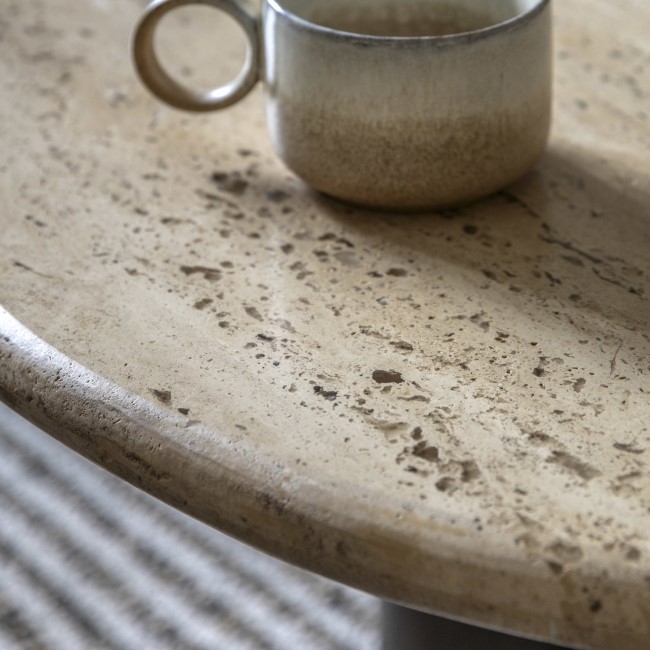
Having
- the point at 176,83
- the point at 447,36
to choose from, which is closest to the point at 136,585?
the point at 176,83

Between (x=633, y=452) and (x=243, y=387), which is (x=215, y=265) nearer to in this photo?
(x=243, y=387)

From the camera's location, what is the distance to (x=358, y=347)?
0.51 meters

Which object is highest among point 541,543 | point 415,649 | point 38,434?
point 541,543

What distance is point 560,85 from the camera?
73 cm

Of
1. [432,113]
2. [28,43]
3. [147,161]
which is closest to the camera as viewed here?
[432,113]

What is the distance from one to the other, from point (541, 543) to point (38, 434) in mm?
1014

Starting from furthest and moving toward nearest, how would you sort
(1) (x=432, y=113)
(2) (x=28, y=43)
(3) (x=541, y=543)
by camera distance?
(2) (x=28, y=43)
(1) (x=432, y=113)
(3) (x=541, y=543)

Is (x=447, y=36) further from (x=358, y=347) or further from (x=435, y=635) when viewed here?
(x=435, y=635)

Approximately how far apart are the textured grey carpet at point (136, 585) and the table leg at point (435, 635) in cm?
34

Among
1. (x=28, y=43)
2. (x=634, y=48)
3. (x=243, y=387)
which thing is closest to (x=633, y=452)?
(x=243, y=387)

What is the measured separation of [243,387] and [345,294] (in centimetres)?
10

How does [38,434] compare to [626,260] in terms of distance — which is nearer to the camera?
[626,260]

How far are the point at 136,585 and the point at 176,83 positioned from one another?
0.62 m

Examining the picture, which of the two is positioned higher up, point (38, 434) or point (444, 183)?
point (444, 183)
